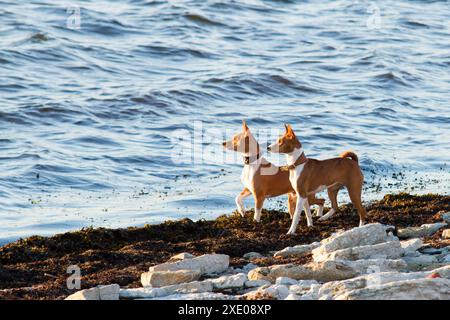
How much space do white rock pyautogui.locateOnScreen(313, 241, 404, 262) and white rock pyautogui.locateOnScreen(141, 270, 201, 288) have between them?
53.9 inches

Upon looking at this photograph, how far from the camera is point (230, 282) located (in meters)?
8.00

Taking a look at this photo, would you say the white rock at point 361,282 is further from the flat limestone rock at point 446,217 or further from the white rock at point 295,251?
the flat limestone rock at point 446,217

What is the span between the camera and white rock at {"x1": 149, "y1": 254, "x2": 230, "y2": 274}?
8648 millimetres

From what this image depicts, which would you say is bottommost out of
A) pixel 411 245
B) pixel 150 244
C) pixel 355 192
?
pixel 150 244

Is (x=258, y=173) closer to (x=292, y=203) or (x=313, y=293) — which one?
(x=292, y=203)

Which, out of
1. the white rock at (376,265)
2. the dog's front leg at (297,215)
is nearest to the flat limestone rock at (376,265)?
the white rock at (376,265)

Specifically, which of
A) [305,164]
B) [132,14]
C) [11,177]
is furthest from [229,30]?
[305,164]

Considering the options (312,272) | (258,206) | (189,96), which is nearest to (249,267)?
(312,272)

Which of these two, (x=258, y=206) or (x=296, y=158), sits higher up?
(x=296, y=158)

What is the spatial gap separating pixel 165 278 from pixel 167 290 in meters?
0.31

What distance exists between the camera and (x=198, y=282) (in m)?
7.89

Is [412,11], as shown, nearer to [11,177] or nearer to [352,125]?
[352,125]

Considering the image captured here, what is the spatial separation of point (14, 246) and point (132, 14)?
64.9 feet
